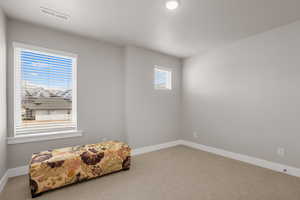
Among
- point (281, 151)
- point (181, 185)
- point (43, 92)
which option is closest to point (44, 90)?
point (43, 92)

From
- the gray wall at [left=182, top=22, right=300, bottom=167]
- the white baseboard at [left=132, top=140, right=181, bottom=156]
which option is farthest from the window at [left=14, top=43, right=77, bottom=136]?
the gray wall at [left=182, top=22, right=300, bottom=167]

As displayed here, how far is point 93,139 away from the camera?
3225mm

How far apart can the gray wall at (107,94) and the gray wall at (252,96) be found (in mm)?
991

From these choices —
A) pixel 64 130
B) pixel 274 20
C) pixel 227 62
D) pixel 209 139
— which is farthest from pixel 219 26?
pixel 64 130

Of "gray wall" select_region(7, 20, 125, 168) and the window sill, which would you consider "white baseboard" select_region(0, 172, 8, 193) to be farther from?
the window sill

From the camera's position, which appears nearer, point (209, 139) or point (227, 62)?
point (227, 62)

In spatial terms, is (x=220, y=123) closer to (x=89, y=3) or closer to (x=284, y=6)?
(x=284, y=6)

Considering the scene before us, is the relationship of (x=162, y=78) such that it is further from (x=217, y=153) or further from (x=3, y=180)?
(x=3, y=180)

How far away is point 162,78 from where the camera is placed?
4.36 metres

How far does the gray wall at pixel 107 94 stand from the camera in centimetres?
258

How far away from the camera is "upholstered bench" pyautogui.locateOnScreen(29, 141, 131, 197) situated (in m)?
2.02

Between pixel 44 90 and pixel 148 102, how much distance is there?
87.2 inches

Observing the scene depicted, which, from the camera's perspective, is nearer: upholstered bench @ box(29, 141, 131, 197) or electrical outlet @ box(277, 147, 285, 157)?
upholstered bench @ box(29, 141, 131, 197)

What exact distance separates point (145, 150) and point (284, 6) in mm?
3651
